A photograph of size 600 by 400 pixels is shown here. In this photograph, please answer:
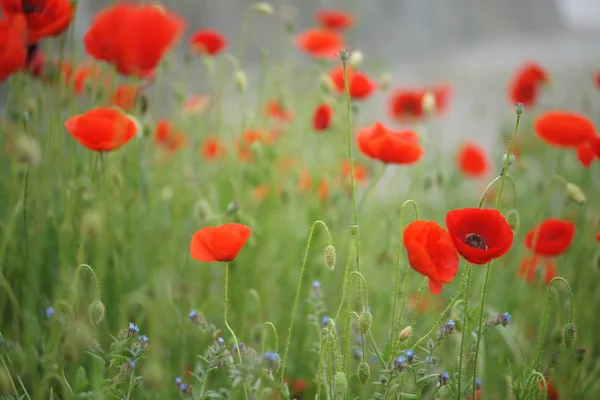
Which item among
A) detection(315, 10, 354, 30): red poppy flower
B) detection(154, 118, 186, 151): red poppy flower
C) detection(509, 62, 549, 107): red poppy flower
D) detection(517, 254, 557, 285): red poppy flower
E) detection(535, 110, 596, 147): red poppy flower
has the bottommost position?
detection(517, 254, 557, 285): red poppy flower

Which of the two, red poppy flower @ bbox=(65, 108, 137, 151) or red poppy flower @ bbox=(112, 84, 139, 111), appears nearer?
red poppy flower @ bbox=(65, 108, 137, 151)

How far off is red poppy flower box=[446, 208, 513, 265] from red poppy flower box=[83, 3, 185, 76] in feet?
2.03

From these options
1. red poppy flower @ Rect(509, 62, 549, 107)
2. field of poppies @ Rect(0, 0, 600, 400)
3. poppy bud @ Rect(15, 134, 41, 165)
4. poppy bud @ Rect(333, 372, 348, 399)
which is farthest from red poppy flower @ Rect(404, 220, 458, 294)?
red poppy flower @ Rect(509, 62, 549, 107)

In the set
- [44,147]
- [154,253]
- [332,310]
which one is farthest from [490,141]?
[44,147]

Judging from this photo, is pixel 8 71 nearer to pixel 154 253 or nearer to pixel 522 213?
pixel 154 253

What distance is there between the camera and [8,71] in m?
1.03

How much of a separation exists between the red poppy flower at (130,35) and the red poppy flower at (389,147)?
0.41 metres

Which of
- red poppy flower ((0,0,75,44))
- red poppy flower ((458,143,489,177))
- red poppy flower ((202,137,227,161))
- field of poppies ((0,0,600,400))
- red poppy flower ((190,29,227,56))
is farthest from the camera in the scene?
red poppy flower ((458,143,489,177))

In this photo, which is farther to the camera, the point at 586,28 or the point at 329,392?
the point at 586,28

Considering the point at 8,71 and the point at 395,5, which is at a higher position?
the point at 395,5

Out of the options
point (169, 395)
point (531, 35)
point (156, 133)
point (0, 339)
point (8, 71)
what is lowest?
point (169, 395)

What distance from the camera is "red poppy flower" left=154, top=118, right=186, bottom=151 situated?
6.27ft

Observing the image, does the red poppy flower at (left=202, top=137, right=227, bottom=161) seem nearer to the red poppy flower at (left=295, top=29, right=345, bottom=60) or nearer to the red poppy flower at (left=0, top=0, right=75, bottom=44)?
the red poppy flower at (left=295, top=29, right=345, bottom=60)

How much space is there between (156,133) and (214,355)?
1147 mm
